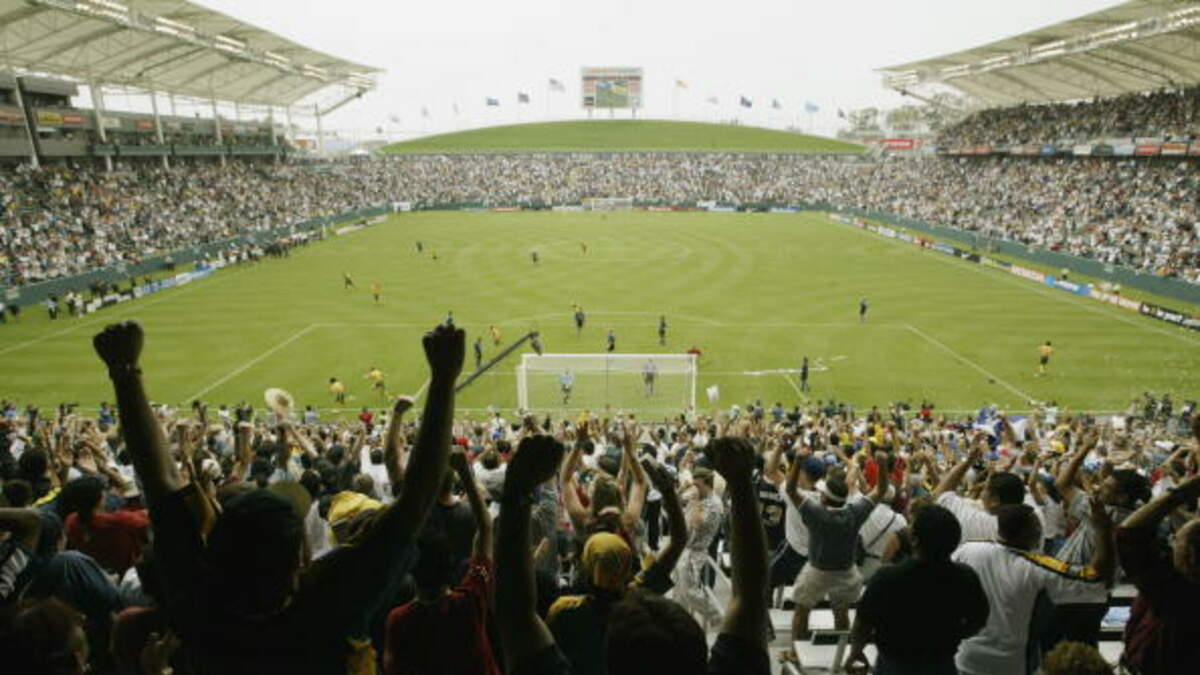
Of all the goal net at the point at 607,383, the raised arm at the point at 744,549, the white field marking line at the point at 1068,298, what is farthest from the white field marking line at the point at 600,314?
the raised arm at the point at 744,549

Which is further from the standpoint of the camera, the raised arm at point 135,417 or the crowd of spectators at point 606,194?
the crowd of spectators at point 606,194

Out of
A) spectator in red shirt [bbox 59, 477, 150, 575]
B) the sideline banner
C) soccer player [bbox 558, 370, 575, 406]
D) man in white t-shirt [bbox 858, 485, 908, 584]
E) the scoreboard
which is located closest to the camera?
spectator in red shirt [bbox 59, 477, 150, 575]

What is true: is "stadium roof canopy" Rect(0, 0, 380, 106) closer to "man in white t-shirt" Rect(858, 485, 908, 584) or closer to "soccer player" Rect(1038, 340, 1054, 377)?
"man in white t-shirt" Rect(858, 485, 908, 584)

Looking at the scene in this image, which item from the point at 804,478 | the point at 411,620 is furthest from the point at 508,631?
the point at 804,478

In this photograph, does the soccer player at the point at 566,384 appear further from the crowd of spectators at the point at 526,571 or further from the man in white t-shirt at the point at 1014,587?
the man in white t-shirt at the point at 1014,587

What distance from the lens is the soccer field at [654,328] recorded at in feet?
90.1

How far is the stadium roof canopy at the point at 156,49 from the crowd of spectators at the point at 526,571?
47.9m

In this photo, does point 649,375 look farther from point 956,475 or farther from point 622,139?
point 622,139

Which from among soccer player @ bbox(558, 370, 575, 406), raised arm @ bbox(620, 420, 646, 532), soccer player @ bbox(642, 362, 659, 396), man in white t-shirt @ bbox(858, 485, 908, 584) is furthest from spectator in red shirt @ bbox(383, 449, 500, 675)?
soccer player @ bbox(642, 362, 659, 396)

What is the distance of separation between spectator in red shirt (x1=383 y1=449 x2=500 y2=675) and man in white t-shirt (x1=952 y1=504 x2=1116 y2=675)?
3.14 m

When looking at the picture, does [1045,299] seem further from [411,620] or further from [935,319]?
[411,620]

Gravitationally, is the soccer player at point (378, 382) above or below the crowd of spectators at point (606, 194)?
below

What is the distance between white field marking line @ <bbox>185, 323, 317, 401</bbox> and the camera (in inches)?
1070

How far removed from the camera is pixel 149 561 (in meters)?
4.13
